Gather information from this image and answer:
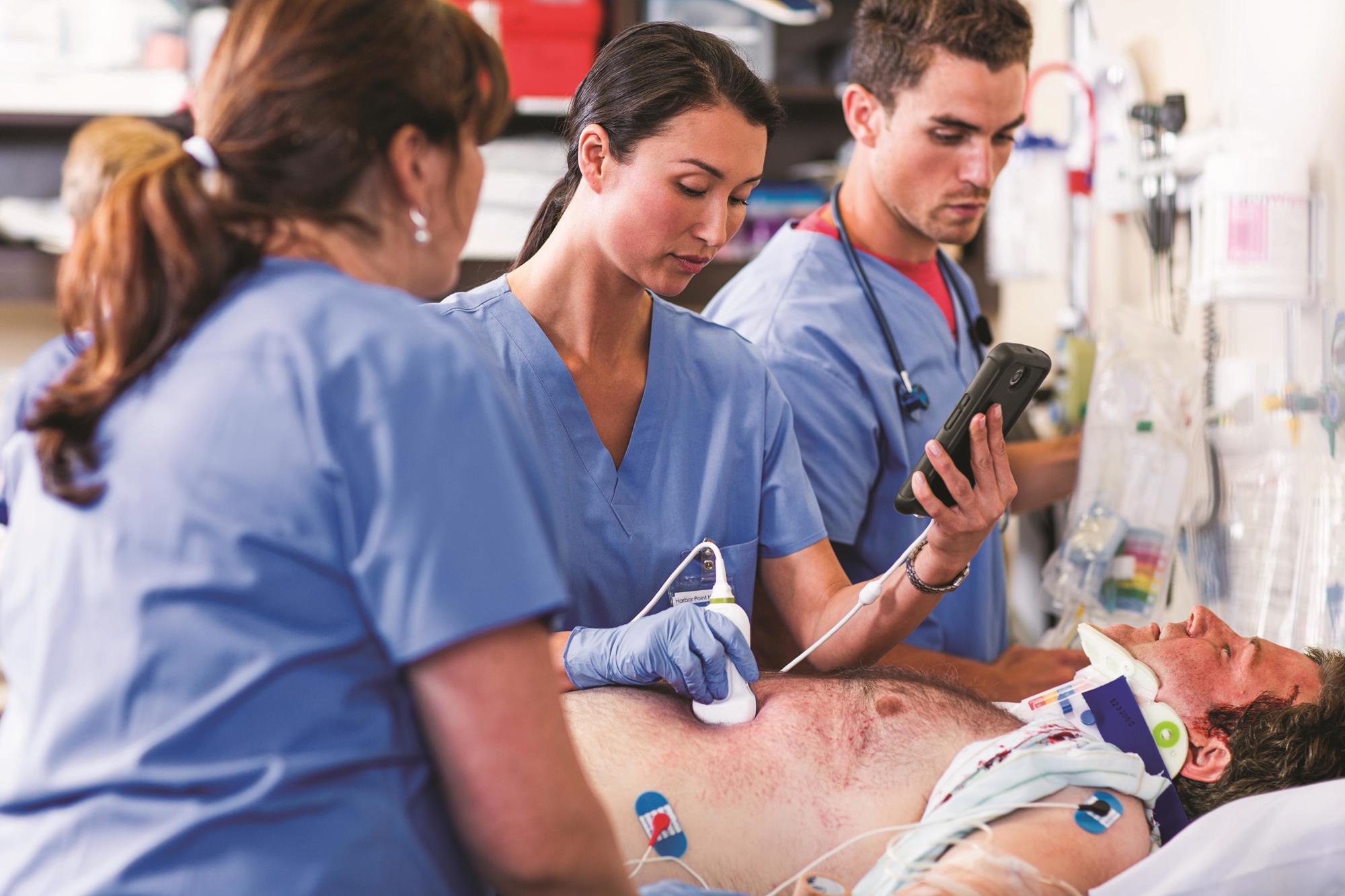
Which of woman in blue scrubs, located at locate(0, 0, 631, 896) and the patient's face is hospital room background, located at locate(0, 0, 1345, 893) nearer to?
the patient's face

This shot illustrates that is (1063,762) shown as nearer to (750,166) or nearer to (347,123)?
(750,166)

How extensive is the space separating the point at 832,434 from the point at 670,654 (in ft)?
1.85

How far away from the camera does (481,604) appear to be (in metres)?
0.70

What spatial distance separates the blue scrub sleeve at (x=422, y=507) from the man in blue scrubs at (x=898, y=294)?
98 centimetres

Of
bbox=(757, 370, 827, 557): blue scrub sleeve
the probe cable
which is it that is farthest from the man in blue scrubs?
the probe cable

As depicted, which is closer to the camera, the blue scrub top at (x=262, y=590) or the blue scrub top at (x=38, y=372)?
the blue scrub top at (x=262, y=590)

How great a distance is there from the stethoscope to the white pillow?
2.47 feet

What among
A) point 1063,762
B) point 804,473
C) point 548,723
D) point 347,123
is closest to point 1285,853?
point 1063,762

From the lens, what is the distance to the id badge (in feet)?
4.67

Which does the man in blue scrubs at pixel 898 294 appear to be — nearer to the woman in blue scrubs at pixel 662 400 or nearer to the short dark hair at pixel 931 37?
the short dark hair at pixel 931 37

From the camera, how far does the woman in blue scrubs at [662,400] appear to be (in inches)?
52.9

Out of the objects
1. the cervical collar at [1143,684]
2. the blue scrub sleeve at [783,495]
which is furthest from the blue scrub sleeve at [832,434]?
the cervical collar at [1143,684]

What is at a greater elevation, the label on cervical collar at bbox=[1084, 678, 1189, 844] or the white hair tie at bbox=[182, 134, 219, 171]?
the white hair tie at bbox=[182, 134, 219, 171]

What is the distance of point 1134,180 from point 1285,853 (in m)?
1.45
